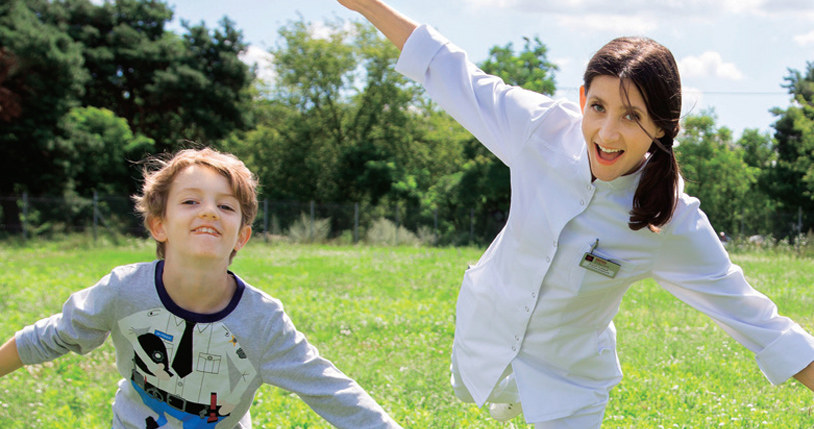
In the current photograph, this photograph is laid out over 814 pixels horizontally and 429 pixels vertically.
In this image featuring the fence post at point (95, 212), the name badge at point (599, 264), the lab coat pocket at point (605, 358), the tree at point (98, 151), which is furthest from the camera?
the tree at point (98, 151)

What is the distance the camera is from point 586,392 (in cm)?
291

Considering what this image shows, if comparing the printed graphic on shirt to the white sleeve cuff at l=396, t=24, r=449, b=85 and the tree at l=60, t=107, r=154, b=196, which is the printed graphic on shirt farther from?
the tree at l=60, t=107, r=154, b=196

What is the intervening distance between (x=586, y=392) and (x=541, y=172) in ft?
3.01

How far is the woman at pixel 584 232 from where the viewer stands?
2.55 m

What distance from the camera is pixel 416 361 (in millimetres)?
6160

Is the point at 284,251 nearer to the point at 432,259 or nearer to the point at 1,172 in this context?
the point at 432,259

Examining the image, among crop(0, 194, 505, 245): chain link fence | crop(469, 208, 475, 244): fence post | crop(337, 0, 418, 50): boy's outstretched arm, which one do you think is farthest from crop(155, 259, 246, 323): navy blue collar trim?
crop(469, 208, 475, 244): fence post

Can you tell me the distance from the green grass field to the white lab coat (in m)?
1.55

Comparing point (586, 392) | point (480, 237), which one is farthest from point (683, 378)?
point (480, 237)

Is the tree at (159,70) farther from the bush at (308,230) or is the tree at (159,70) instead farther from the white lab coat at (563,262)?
the white lab coat at (563,262)

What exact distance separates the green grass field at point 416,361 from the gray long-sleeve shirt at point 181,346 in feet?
5.54

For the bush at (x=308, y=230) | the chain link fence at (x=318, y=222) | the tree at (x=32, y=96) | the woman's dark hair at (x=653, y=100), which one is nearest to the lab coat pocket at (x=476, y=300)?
the woman's dark hair at (x=653, y=100)

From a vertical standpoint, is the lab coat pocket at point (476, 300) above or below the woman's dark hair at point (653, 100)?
below

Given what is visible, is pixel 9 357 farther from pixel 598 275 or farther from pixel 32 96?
pixel 32 96
